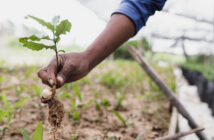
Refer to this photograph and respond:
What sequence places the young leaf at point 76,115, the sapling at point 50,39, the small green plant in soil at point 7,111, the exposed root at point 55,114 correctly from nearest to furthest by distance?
the sapling at point 50,39
the exposed root at point 55,114
the small green plant in soil at point 7,111
the young leaf at point 76,115

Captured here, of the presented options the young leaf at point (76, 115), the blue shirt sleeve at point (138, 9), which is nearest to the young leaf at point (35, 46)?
the blue shirt sleeve at point (138, 9)

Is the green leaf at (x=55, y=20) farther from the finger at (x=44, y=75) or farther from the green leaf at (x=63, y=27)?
the finger at (x=44, y=75)

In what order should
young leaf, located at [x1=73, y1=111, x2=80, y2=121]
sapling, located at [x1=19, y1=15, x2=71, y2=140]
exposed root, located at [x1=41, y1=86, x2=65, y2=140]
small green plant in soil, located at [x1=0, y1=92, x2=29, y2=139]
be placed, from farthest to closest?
young leaf, located at [x1=73, y1=111, x2=80, y2=121]
small green plant in soil, located at [x1=0, y1=92, x2=29, y2=139]
exposed root, located at [x1=41, y1=86, x2=65, y2=140]
sapling, located at [x1=19, y1=15, x2=71, y2=140]

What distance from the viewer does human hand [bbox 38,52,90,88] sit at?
58 centimetres

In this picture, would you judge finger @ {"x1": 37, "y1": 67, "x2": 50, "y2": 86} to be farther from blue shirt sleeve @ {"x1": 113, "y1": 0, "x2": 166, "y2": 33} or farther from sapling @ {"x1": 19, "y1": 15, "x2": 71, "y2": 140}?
blue shirt sleeve @ {"x1": 113, "y1": 0, "x2": 166, "y2": 33}

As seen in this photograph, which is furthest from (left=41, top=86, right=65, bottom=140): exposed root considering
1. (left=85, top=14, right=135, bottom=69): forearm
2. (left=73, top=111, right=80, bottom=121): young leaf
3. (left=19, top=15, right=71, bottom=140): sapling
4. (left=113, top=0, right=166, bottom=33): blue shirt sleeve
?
(left=73, top=111, right=80, bottom=121): young leaf

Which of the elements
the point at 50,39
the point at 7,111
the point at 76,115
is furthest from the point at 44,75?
the point at 76,115

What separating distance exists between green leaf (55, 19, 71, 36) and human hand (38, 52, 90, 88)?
0.08 meters

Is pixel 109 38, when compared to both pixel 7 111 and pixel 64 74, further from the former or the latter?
pixel 7 111

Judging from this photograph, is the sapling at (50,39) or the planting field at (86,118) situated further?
the planting field at (86,118)

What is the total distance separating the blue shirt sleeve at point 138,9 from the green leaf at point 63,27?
22 cm

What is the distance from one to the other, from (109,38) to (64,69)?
0.63ft

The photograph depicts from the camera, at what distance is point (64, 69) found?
0.61 m

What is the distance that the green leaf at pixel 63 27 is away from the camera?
57cm
